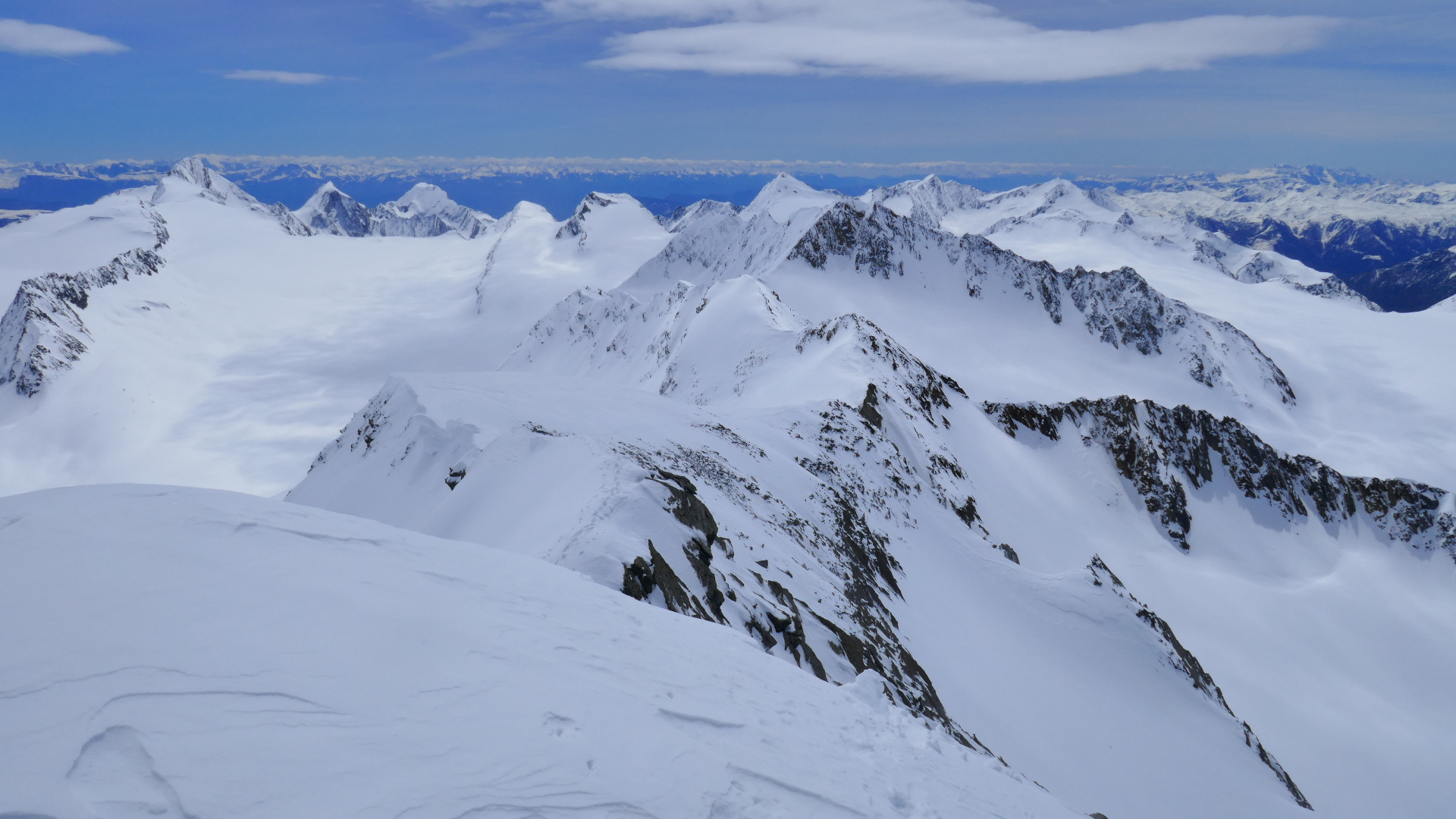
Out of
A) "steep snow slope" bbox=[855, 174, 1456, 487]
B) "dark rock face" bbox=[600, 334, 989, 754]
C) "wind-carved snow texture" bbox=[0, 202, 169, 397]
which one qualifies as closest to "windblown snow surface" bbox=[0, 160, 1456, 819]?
"dark rock face" bbox=[600, 334, 989, 754]

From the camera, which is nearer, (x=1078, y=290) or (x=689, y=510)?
(x=689, y=510)

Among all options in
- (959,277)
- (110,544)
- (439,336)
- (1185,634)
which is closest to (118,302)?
(439,336)

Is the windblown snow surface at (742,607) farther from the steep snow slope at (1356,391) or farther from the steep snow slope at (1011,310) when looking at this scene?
the steep snow slope at (1356,391)

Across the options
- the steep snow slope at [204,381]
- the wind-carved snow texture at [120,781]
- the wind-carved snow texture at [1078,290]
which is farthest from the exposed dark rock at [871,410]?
the steep snow slope at [204,381]

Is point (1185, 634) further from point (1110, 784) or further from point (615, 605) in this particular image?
point (615, 605)

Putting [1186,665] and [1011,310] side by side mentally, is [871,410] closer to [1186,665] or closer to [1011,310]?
[1186,665]

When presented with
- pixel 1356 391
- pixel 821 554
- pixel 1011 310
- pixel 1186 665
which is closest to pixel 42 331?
pixel 821 554

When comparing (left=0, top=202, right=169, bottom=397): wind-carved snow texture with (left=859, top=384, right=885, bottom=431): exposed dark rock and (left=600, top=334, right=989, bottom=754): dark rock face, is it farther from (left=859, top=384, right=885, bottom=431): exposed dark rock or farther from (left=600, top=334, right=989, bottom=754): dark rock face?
(left=600, top=334, right=989, bottom=754): dark rock face
